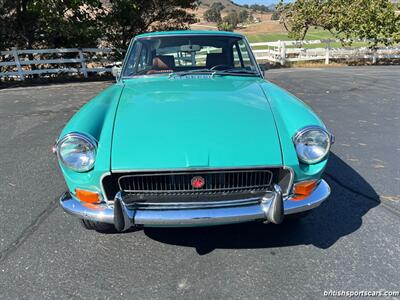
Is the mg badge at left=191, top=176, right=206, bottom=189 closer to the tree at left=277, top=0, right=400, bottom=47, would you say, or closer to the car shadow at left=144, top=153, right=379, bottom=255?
the car shadow at left=144, top=153, right=379, bottom=255

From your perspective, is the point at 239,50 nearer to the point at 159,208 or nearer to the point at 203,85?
the point at 203,85

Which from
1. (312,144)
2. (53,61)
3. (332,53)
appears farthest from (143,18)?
(312,144)

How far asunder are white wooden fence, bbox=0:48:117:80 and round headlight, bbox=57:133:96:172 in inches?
460

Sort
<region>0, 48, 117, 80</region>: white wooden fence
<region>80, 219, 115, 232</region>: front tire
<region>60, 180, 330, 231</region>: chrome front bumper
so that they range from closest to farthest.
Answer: <region>60, 180, 330, 231</region>: chrome front bumper → <region>80, 219, 115, 232</region>: front tire → <region>0, 48, 117, 80</region>: white wooden fence

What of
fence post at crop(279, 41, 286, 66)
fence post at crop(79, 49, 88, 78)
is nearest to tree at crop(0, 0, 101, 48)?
fence post at crop(79, 49, 88, 78)

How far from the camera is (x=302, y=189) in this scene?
2629mm

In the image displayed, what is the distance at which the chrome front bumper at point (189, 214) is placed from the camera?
2.39 m

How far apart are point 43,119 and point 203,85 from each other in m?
4.91

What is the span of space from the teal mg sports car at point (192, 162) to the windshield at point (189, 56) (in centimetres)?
104

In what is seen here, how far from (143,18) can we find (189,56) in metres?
12.7

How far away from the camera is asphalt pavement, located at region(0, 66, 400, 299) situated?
2449 millimetres

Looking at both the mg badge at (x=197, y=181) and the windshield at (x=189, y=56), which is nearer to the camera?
the mg badge at (x=197, y=181)

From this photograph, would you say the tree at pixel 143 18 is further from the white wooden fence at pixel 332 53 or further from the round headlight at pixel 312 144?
the round headlight at pixel 312 144

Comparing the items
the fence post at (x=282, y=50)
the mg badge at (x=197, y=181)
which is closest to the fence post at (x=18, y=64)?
the fence post at (x=282, y=50)
